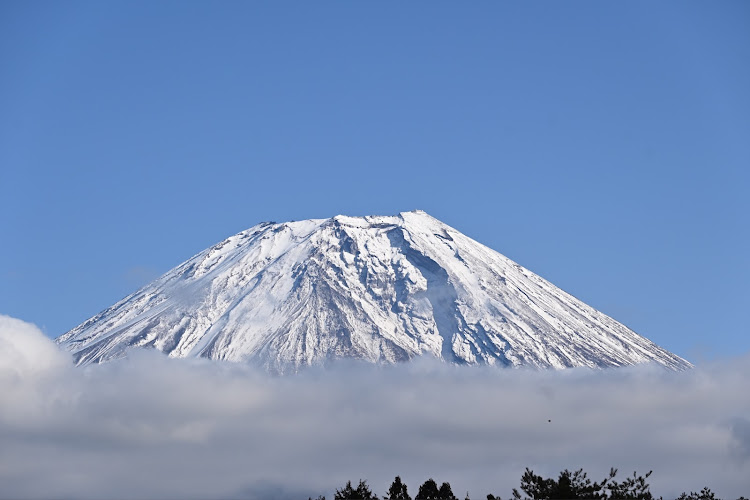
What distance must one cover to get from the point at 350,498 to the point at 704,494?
30156 mm

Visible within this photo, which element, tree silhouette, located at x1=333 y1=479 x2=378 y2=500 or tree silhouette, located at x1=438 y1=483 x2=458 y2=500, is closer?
tree silhouette, located at x1=333 y1=479 x2=378 y2=500

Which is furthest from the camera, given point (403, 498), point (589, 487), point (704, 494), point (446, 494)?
point (446, 494)

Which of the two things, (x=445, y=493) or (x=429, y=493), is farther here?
(x=445, y=493)

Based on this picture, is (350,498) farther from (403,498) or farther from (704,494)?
(704,494)

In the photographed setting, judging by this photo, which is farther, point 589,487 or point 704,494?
point 704,494

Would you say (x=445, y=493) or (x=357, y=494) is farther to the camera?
(x=445, y=493)

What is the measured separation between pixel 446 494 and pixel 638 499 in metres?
31.5

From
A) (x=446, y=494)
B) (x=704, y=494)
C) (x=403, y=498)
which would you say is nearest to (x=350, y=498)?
(x=403, y=498)

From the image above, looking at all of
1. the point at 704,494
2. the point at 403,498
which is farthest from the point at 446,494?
the point at 704,494

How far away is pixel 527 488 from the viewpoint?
102188 millimetres

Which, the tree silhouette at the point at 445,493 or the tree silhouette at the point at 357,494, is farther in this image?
the tree silhouette at the point at 445,493

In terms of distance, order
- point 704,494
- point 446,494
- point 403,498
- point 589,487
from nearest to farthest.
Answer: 1. point 589,487
2. point 704,494
3. point 403,498
4. point 446,494

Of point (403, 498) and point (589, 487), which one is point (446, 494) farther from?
point (589, 487)

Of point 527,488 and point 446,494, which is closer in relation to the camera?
point 527,488
